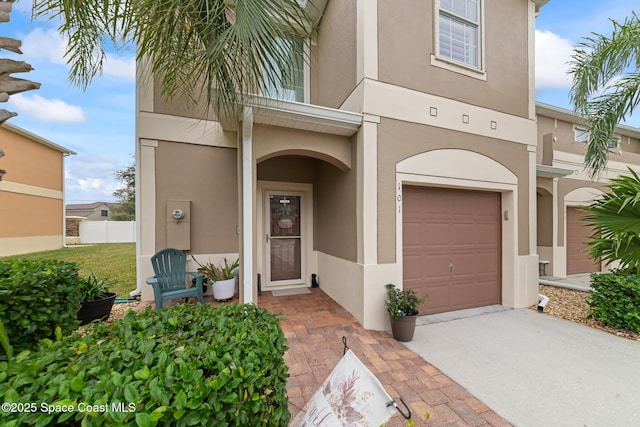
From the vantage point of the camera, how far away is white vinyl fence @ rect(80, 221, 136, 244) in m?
17.0

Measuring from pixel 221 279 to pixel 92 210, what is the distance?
129 ft

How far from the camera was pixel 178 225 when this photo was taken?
5.34 metres

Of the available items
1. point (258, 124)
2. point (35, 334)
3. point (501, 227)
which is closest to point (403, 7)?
point (258, 124)

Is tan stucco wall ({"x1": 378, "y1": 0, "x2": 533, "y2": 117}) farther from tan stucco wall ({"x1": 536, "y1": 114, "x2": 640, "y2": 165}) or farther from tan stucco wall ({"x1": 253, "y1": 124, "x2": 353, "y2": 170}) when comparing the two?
tan stucco wall ({"x1": 536, "y1": 114, "x2": 640, "y2": 165})

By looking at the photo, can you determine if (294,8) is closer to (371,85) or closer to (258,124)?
(258,124)

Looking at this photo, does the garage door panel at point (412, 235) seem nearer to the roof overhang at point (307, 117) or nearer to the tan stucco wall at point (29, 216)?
the roof overhang at point (307, 117)

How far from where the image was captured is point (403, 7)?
14.6ft

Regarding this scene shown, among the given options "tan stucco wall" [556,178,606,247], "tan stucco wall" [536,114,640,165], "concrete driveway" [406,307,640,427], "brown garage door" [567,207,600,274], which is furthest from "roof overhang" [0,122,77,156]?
"brown garage door" [567,207,600,274]

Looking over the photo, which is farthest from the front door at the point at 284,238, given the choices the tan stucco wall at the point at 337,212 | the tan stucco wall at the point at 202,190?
the tan stucco wall at the point at 202,190

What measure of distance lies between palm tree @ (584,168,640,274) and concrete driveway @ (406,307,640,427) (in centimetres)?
132

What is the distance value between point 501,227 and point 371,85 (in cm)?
409

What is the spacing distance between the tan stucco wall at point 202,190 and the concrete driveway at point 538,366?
4.37 m

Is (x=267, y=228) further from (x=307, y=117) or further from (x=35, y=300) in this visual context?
(x=35, y=300)

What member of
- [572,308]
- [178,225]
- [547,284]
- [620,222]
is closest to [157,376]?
[178,225]
